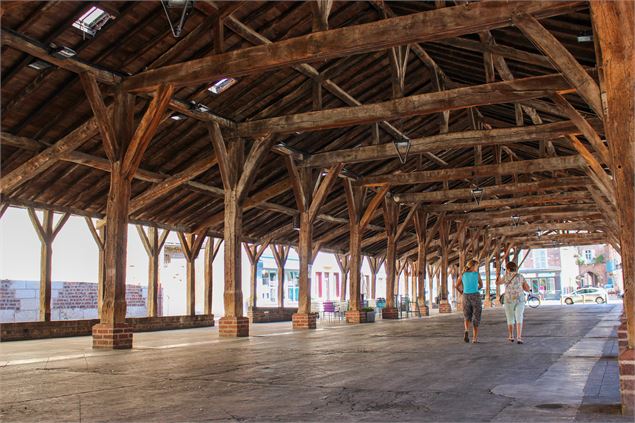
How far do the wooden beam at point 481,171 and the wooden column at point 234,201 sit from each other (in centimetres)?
572

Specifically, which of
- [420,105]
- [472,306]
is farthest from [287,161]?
[472,306]

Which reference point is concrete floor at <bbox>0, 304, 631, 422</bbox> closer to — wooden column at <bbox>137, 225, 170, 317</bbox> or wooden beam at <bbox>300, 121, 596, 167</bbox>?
wooden beam at <bbox>300, 121, 596, 167</bbox>

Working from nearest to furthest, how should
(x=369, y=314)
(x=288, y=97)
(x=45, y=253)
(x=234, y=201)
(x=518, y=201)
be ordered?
(x=234, y=201) < (x=288, y=97) < (x=45, y=253) < (x=369, y=314) < (x=518, y=201)

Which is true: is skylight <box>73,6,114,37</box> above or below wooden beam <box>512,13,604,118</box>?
above

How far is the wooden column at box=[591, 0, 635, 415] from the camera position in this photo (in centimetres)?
420

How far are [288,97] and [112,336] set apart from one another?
6.26 metres

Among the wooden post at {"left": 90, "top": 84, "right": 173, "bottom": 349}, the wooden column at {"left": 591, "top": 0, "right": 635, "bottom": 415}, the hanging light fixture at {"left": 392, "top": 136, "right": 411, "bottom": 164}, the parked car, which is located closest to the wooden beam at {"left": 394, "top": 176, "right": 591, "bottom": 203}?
the hanging light fixture at {"left": 392, "top": 136, "right": 411, "bottom": 164}

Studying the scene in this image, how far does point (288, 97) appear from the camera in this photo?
43.6 feet

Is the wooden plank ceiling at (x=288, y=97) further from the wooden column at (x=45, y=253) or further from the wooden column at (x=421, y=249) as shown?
the wooden column at (x=421, y=249)

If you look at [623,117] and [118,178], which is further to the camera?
[118,178]

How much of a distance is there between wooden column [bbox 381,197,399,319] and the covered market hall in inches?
3.0

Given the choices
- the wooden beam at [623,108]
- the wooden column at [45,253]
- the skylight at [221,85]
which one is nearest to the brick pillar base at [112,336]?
the skylight at [221,85]

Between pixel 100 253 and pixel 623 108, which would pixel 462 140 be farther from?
pixel 100 253

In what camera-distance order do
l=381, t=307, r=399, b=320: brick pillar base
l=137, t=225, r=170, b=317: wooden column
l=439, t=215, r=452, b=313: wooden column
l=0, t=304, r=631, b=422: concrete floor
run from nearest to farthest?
Result: 1. l=0, t=304, r=631, b=422: concrete floor
2. l=137, t=225, r=170, b=317: wooden column
3. l=381, t=307, r=399, b=320: brick pillar base
4. l=439, t=215, r=452, b=313: wooden column
